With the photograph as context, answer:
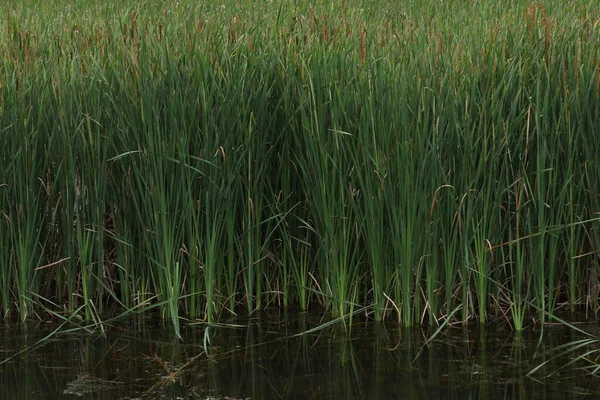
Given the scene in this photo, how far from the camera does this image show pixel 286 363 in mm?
3459

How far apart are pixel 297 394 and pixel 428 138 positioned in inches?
44.3

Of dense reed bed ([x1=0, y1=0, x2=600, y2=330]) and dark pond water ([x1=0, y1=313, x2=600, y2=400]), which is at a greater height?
dense reed bed ([x1=0, y1=0, x2=600, y2=330])

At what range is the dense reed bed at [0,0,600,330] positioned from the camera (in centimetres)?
377

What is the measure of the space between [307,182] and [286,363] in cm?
78

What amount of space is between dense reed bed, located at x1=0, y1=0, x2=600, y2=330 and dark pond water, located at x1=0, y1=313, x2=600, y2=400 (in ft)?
0.43

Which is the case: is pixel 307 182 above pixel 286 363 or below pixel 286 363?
above

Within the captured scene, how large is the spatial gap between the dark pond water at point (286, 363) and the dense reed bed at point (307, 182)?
0.13m

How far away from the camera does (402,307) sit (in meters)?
3.84

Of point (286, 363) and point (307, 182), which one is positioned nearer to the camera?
point (286, 363)

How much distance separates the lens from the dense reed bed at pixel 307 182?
3773 millimetres

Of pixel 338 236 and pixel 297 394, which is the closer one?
pixel 297 394

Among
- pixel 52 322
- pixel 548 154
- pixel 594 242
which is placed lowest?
pixel 52 322

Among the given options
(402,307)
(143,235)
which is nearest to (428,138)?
(402,307)

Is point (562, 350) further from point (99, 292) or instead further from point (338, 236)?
point (99, 292)
